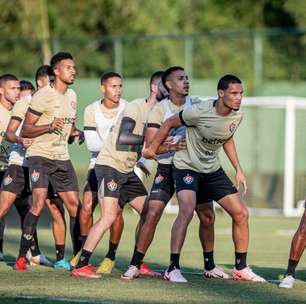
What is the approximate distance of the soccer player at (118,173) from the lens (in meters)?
13.6

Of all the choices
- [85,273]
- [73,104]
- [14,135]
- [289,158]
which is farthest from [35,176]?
[289,158]

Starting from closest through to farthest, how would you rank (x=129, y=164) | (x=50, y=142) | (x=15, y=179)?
(x=129, y=164)
(x=50, y=142)
(x=15, y=179)

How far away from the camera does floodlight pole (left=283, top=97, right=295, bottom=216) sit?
2745 cm

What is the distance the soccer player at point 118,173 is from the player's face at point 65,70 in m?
0.85

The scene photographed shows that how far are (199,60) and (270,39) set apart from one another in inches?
80.2

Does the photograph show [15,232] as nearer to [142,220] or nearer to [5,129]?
[5,129]

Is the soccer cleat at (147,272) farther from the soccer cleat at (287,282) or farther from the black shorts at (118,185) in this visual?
the soccer cleat at (287,282)

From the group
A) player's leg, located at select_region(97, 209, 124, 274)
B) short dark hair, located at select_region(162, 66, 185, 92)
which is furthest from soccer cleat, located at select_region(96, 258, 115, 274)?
short dark hair, located at select_region(162, 66, 185, 92)

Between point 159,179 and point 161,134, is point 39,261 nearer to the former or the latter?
point 159,179

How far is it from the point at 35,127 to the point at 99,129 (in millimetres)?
1052

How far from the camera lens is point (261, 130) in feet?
95.2

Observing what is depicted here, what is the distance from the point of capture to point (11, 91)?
15844 mm

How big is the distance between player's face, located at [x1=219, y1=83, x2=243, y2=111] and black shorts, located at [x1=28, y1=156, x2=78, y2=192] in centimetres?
247

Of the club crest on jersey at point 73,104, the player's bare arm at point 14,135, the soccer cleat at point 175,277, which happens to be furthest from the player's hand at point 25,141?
the soccer cleat at point 175,277
